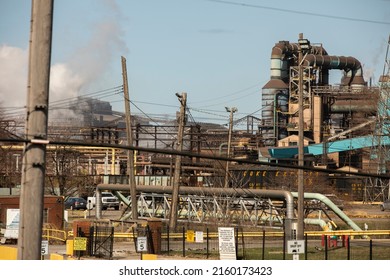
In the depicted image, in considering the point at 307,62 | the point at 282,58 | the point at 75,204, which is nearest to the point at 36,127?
the point at 75,204

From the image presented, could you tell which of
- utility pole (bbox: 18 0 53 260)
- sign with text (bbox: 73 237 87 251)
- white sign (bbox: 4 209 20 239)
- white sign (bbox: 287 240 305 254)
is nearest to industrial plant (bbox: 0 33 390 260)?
white sign (bbox: 4 209 20 239)

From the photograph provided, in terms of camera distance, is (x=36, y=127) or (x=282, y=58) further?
(x=282, y=58)

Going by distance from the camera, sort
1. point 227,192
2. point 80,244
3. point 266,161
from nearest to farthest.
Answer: point 80,244 < point 227,192 < point 266,161

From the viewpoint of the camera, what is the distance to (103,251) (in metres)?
29.7

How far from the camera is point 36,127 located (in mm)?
8250

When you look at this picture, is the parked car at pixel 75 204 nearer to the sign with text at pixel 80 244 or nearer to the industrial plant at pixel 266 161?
the industrial plant at pixel 266 161

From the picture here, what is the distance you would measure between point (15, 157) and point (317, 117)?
3423 cm

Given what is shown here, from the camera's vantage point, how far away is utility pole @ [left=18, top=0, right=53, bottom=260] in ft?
26.9

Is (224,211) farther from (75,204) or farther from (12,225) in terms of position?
(75,204)

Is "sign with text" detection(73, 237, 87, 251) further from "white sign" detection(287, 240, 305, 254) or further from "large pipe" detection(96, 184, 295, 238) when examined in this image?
"large pipe" detection(96, 184, 295, 238)

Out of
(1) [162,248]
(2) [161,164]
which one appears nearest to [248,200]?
(1) [162,248]

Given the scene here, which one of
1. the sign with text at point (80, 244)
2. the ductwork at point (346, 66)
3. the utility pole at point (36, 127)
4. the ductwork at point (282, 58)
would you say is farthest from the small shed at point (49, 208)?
the ductwork at point (346, 66)

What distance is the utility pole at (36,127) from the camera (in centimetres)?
821

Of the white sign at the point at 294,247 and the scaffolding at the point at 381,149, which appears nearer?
the white sign at the point at 294,247
